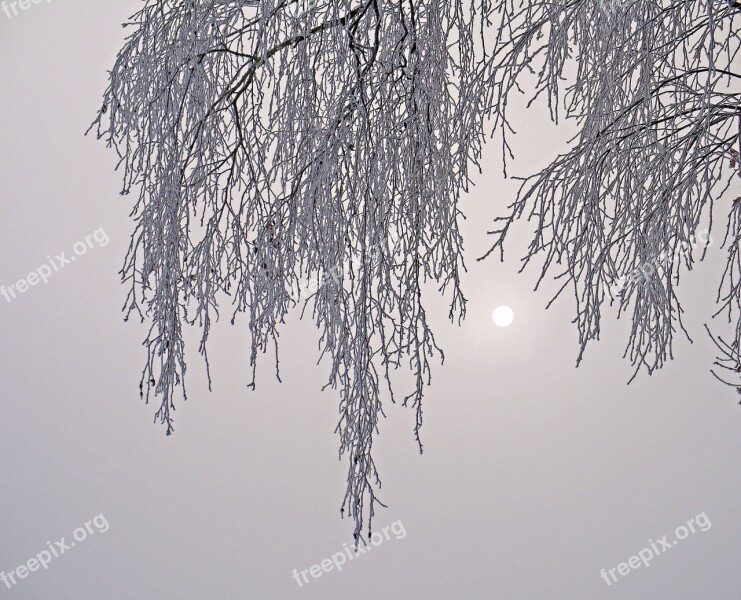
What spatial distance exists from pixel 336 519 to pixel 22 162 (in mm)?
2746

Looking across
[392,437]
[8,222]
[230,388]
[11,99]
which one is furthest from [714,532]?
[11,99]

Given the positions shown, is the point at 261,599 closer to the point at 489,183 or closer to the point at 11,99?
the point at 489,183

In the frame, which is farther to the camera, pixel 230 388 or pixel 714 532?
pixel 230 388

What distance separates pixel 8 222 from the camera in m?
5.34

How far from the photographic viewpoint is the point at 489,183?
5.32 m

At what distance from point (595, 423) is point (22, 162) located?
3599 mm

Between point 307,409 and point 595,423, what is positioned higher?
point 307,409

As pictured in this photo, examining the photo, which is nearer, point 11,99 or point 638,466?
point 638,466

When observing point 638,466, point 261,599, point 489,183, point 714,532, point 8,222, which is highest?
point 8,222

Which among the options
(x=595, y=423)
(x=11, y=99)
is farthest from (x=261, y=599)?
(x=11, y=99)

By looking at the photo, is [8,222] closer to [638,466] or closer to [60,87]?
[60,87]

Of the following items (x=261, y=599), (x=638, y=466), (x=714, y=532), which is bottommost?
(x=714, y=532)

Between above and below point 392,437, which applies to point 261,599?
below

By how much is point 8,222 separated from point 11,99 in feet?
2.37
